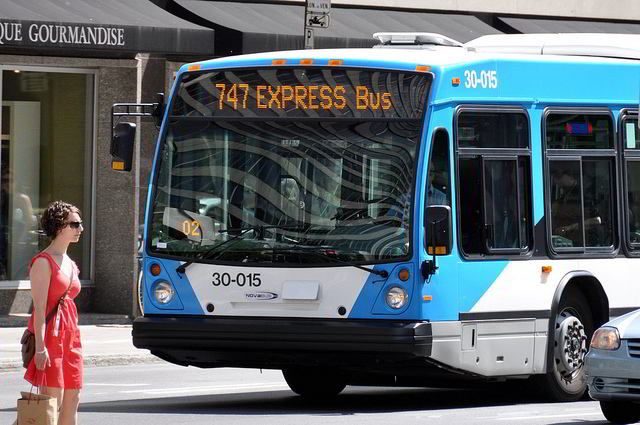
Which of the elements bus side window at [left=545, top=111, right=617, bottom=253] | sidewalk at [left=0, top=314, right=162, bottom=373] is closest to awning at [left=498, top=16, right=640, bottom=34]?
sidewalk at [left=0, top=314, right=162, bottom=373]

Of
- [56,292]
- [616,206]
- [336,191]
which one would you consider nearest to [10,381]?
[336,191]

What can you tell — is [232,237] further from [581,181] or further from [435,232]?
[581,181]

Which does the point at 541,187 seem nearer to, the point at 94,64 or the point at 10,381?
the point at 10,381

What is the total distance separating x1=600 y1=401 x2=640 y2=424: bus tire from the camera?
12164 mm

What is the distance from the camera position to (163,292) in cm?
1348

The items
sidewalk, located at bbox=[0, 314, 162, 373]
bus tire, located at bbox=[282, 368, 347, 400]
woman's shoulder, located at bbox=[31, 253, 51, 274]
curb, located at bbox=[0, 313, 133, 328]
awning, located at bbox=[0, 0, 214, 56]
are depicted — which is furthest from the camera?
curb, located at bbox=[0, 313, 133, 328]

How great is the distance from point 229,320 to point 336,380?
1.76 meters

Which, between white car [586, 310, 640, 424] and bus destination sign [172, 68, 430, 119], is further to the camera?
bus destination sign [172, 68, 430, 119]

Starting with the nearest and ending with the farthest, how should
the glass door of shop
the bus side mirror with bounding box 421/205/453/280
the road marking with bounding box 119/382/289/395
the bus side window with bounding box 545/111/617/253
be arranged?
the bus side mirror with bounding box 421/205/453/280
the bus side window with bounding box 545/111/617/253
the road marking with bounding box 119/382/289/395
the glass door of shop

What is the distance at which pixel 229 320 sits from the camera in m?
13.2

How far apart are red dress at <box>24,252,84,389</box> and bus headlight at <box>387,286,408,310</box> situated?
3.79 m

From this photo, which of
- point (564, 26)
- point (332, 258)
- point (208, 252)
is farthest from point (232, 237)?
point (564, 26)

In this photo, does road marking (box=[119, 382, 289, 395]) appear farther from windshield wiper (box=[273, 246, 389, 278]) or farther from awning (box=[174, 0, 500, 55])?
awning (box=[174, 0, 500, 55])

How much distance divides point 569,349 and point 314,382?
2.19m
